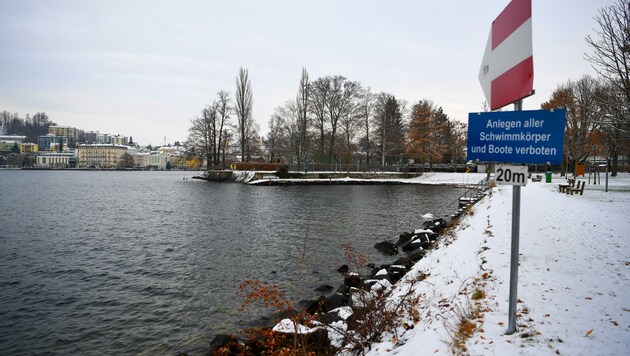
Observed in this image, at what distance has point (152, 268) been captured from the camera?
1259cm

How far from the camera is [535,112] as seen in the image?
376 centimetres

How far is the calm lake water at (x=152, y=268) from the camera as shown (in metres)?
8.06

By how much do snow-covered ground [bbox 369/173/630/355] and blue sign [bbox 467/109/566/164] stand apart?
2.20 m

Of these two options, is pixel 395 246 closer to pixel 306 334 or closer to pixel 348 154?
pixel 306 334

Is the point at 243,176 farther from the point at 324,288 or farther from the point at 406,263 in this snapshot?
the point at 324,288

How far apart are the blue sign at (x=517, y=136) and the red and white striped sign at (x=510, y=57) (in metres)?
0.21

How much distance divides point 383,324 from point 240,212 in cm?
2075

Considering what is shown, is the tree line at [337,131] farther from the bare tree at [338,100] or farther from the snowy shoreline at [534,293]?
the snowy shoreline at [534,293]

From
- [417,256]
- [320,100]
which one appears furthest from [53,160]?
[417,256]

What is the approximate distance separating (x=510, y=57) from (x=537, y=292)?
3848mm

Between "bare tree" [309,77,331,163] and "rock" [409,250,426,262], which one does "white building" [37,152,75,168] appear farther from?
"rock" [409,250,426,262]

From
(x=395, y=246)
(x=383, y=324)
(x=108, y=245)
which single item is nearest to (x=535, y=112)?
(x=383, y=324)

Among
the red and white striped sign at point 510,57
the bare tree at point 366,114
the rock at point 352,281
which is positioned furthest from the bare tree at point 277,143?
the red and white striped sign at point 510,57

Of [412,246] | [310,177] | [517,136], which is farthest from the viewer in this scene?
[310,177]
